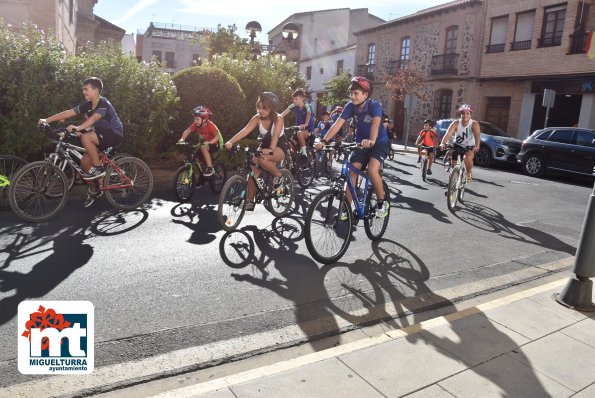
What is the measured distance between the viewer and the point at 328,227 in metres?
5.11

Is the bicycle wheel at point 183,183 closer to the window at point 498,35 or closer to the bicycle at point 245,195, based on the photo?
the bicycle at point 245,195

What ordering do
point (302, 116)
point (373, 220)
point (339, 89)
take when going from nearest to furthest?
point (373, 220) → point (302, 116) → point (339, 89)

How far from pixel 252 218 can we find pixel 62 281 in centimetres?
312

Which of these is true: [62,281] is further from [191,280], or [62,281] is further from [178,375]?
[178,375]

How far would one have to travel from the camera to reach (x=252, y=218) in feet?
22.8

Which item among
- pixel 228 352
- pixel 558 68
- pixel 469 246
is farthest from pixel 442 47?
pixel 228 352

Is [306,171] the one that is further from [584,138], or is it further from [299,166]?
[584,138]

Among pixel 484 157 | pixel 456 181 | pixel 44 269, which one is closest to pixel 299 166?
pixel 456 181

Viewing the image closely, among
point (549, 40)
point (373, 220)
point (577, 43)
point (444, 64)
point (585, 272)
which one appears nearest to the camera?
point (585, 272)

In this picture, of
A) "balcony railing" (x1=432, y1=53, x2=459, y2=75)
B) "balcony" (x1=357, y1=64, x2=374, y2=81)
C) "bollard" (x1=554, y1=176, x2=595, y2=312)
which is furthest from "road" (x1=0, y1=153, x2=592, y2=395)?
"balcony" (x1=357, y1=64, x2=374, y2=81)

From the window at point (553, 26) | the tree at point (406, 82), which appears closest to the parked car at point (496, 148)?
the window at point (553, 26)

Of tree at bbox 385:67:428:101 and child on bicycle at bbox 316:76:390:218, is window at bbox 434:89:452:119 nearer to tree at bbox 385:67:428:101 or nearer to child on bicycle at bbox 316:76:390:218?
tree at bbox 385:67:428:101

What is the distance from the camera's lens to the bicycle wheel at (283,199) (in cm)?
686

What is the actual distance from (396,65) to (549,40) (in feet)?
38.1
